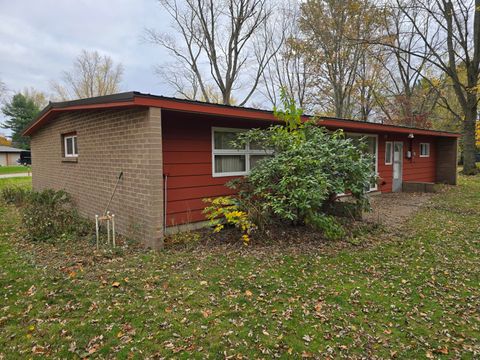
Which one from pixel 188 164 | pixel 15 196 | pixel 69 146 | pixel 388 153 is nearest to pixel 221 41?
pixel 388 153

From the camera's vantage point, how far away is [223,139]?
6668mm

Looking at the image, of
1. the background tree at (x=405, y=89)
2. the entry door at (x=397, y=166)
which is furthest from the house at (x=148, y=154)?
the background tree at (x=405, y=89)

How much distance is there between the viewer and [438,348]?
2.60 meters

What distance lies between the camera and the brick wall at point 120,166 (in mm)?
4840

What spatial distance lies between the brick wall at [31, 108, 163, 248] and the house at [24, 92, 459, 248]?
2 cm

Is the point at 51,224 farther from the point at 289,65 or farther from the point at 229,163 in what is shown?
the point at 289,65

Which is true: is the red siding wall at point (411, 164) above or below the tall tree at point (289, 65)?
below

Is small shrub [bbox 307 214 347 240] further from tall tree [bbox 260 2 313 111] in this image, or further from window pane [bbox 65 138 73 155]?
tall tree [bbox 260 2 313 111]

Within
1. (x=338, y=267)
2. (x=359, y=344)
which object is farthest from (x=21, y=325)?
(x=338, y=267)

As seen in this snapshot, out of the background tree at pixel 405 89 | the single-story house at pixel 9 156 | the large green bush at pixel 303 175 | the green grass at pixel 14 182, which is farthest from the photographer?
the single-story house at pixel 9 156

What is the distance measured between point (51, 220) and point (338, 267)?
5.27m

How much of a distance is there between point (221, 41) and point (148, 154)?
15296 millimetres

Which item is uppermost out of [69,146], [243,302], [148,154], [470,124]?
[470,124]

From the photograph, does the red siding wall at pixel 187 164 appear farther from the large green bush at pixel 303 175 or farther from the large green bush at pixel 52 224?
the large green bush at pixel 52 224
